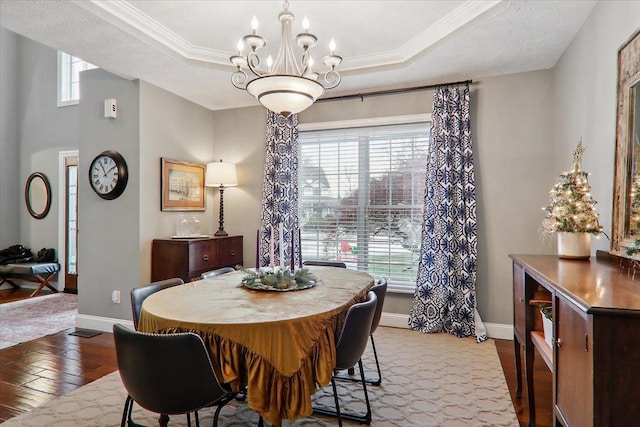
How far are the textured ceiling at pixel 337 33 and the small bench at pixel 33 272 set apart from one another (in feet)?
11.7

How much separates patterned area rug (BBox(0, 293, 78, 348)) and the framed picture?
1.75 meters

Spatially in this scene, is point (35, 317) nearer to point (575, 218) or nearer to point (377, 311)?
point (377, 311)

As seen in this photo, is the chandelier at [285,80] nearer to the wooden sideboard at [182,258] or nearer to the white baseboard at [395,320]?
the wooden sideboard at [182,258]

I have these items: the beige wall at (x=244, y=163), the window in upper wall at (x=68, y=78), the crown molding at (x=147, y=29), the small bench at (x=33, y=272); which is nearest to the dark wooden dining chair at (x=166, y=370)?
the crown molding at (x=147, y=29)

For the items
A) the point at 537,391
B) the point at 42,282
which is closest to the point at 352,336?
the point at 537,391

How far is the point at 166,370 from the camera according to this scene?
153 cm

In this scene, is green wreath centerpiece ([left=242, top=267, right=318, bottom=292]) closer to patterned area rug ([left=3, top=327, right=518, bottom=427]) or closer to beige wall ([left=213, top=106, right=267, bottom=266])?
patterned area rug ([left=3, top=327, right=518, bottom=427])

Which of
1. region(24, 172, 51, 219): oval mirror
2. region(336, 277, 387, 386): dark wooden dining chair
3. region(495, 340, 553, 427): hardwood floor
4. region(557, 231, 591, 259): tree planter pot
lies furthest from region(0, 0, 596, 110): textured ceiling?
region(24, 172, 51, 219): oval mirror

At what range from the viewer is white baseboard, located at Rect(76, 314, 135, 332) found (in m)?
4.02

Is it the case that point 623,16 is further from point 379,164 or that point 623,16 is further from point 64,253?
point 64,253

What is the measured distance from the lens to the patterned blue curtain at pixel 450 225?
150 inches

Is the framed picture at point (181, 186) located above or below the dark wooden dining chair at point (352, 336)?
above

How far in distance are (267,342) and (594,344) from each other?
119cm

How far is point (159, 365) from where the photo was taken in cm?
152
